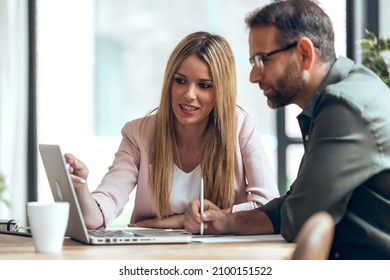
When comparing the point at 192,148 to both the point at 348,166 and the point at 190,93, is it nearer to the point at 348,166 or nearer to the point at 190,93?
the point at 190,93

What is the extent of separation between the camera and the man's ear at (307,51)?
171 centimetres

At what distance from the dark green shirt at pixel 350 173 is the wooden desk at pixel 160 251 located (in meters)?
0.11

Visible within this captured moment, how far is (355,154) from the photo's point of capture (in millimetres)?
1480

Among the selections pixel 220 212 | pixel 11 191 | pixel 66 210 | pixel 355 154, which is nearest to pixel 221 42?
pixel 220 212

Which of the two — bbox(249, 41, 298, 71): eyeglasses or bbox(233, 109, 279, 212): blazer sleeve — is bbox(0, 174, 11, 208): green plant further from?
bbox(249, 41, 298, 71): eyeglasses

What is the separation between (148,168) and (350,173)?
826 mm

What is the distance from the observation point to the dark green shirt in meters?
1.48

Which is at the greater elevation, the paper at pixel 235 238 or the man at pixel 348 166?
the man at pixel 348 166

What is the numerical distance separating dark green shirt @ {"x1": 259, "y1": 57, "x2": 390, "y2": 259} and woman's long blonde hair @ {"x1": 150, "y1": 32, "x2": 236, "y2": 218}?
60cm

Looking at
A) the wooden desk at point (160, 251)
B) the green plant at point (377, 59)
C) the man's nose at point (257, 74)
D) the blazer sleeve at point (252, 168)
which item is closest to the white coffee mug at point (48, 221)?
the wooden desk at point (160, 251)

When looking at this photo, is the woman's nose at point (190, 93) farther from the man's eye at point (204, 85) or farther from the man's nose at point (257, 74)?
the man's nose at point (257, 74)

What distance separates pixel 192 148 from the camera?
2209mm

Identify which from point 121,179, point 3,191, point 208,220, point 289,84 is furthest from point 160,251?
point 3,191

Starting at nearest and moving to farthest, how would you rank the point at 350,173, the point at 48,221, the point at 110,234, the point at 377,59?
the point at 48,221
the point at 350,173
the point at 110,234
the point at 377,59
